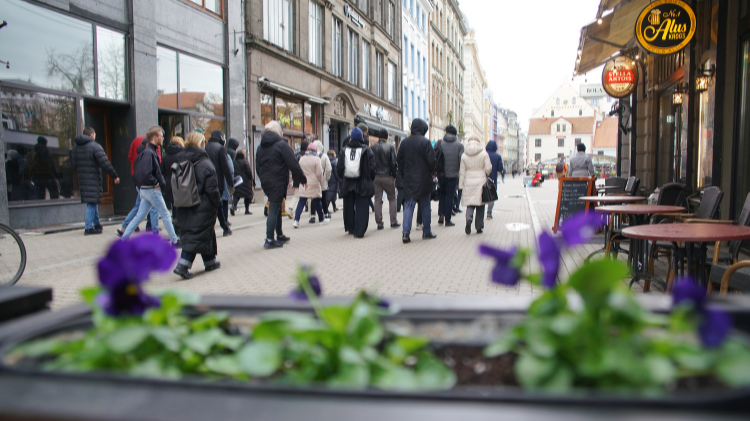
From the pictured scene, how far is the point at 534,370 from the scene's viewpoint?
3.27ft

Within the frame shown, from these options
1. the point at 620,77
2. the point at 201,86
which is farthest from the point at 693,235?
the point at 201,86

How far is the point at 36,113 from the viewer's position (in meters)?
10.7

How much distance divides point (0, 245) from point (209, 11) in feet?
39.6

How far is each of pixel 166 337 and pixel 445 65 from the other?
2242 inches

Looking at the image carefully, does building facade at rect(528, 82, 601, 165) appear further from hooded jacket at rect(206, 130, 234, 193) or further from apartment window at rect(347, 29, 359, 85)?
hooded jacket at rect(206, 130, 234, 193)

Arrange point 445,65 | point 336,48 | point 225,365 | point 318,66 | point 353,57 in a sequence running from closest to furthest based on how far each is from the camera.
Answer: point 225,365
point 318,66
point 336,48
point 353,57
point 445,65

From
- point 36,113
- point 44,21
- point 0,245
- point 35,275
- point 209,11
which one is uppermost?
point 209,11

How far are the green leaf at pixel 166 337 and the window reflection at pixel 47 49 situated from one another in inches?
442

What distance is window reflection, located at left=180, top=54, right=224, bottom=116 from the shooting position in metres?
15.0

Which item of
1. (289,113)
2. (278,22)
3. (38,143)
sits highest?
(278,22)

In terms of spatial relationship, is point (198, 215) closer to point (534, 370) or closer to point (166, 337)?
point (166, 337)

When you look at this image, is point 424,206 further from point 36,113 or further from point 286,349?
point 286,349

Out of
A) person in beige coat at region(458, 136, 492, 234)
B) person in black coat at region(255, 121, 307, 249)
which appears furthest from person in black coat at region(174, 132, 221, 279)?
person in beige coat at region(458, 136, 492, 234)

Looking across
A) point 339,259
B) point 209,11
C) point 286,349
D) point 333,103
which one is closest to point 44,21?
point 209,11
